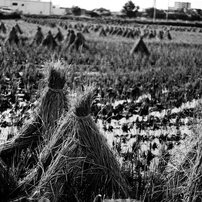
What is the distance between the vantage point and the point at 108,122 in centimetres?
570

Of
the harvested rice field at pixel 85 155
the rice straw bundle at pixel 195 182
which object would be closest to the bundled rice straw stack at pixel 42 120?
the harvested rice field at pixel 85 155

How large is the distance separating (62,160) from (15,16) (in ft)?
148

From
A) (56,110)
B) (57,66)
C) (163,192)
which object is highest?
(57,66)

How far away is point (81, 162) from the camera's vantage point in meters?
3.29

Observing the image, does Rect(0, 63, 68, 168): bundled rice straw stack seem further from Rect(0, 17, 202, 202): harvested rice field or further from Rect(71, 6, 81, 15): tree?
Rect(71, 6, 81, 15): tree


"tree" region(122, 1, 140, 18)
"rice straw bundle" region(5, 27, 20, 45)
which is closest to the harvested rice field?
"rice straw bundle" region(5, 27, 20, 45)

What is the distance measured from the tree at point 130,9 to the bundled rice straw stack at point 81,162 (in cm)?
6967

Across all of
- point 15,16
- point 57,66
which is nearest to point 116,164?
point 57,66

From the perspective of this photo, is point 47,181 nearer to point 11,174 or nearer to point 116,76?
point 11,174

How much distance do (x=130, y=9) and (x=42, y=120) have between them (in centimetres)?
7079

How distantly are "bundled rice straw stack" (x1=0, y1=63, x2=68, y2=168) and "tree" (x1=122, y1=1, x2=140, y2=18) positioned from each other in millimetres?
69082

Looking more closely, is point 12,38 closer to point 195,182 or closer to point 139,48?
point 139,48

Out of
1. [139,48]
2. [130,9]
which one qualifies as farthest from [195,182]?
[130,9]

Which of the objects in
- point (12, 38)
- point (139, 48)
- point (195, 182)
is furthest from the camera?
point (12, 38)
